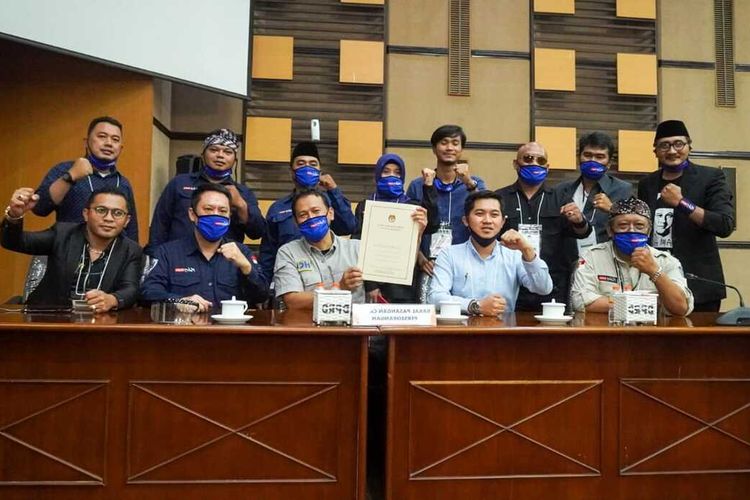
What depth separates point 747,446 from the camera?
2006 mm

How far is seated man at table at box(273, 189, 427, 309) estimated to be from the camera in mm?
2568

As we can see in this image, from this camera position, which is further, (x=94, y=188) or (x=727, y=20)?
(x=727, y=20)

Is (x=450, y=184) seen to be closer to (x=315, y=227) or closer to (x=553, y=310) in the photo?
(x=315, y=227)

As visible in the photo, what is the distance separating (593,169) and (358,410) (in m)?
2.09

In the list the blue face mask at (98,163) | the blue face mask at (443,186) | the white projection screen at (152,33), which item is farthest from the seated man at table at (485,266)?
the white projection screen at (152,33)

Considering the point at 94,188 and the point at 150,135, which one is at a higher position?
the point at 150,135

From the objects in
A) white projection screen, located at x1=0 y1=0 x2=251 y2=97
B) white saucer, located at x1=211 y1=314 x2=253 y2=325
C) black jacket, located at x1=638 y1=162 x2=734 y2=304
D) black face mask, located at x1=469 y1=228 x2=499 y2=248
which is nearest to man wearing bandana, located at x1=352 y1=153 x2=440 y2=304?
black face mask, located at x1=469 y1=228 x2=499 y2=248

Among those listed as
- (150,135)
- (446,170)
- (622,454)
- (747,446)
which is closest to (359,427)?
(622,454)

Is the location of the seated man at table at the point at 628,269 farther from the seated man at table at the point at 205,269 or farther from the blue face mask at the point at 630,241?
the seated man at table at the point at 205,269

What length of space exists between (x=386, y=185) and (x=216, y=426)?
60.4 inches

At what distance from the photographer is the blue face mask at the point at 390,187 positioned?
9.70 feet

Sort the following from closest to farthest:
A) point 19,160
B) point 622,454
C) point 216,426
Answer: point 216,426 → point 622,454 → point 19,160

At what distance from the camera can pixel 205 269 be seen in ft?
8.52

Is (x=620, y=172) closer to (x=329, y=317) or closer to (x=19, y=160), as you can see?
(x=329, y=317)
